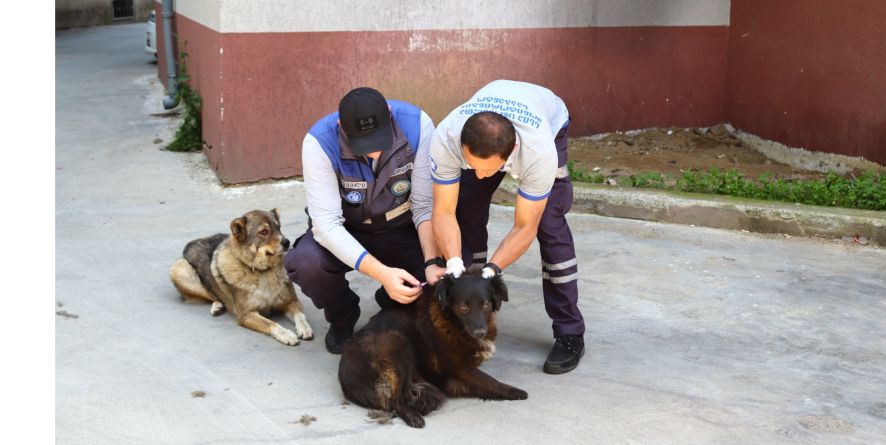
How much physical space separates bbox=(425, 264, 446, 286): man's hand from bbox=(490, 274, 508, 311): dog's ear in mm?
280

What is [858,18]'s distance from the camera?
8.16 m

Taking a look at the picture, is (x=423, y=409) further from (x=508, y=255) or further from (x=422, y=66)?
(x=422, y=66)

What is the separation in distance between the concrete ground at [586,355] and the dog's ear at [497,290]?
18.9 inches

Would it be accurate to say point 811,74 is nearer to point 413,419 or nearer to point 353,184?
point 353,184

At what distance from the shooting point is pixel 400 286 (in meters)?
4.12

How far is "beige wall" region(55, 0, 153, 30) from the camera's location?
70.1ft

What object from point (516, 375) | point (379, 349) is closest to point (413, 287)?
point (379, 349)

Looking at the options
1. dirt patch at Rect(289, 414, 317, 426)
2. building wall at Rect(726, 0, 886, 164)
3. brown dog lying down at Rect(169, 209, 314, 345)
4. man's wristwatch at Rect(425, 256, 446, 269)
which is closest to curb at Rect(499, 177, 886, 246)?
building wall at Rect(726, 0, 886, 164)

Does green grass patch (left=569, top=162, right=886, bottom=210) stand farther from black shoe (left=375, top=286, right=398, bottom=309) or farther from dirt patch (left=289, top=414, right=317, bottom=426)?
dirt patch (left=289, top=414, right=317, bottom=426)

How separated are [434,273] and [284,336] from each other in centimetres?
117

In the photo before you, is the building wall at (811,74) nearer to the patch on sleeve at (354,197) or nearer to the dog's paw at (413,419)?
the patch on sleeve at (354,197)

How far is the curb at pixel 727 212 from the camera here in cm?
666

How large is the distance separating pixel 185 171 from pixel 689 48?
5437mm
